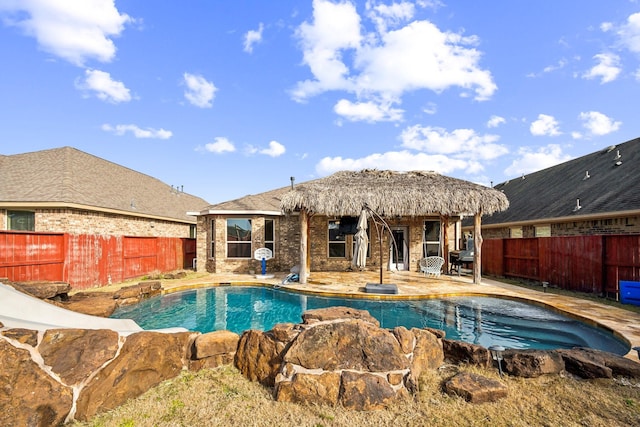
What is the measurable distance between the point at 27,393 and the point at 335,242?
448 inches

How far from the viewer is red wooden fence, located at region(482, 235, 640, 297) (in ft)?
25.7

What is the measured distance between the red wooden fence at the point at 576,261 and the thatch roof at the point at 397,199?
6.99 ft

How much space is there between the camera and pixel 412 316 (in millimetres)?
6875

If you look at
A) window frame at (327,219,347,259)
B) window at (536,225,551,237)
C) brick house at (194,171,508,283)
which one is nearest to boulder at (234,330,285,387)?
brick house at (194,171,508,283)

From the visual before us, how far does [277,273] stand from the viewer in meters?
12.8

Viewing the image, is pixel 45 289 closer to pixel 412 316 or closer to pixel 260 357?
pixel 260 357

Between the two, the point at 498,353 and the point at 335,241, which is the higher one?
the point at 335,241

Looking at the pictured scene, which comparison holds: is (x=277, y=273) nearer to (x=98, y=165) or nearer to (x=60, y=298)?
(x=60, y=298)

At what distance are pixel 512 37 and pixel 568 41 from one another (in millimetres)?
1613

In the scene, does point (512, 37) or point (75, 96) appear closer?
point (512, 37)

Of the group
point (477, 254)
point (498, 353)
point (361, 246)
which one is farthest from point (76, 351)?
point (477, 254)

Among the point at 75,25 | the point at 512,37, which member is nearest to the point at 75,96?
the point at 75,25

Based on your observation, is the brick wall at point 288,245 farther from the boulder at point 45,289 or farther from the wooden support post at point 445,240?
the boulder at point 45,289

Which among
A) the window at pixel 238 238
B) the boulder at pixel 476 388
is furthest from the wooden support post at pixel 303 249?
the boulder at pixel 476 388
